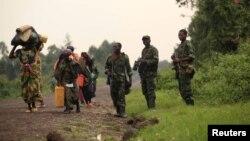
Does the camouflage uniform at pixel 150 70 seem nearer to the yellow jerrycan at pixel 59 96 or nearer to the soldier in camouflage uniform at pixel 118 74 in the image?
the soldier in camouflage uniform at pixel 118 74

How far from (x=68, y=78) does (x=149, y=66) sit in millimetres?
2507

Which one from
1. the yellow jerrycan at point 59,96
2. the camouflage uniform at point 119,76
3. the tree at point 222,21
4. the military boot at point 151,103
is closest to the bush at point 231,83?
the military boot at point 151,103

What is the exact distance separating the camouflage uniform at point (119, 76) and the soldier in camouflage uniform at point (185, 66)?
68.2 inches

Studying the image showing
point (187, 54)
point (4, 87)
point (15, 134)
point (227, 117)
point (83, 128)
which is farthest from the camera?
point (4, 87)

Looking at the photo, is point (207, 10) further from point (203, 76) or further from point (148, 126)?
point (148, 126)

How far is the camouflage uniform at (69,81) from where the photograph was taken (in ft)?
46.1

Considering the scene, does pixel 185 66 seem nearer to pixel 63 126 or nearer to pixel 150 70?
pixel 150 70

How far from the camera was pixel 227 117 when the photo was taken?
9.48m

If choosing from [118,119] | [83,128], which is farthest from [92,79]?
[83,128]

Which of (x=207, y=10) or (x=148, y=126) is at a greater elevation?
(x=207, y=10)

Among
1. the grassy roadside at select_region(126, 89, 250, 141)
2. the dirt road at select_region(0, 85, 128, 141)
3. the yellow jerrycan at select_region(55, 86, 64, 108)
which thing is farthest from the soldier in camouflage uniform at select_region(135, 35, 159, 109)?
the yellow jerrycan at select_region(55, 86, 64, 108)

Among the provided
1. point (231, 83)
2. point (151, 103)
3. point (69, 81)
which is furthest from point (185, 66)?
point (69, 81)

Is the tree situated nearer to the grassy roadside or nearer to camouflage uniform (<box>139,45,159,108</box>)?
camouflage uniform (<box>139,45,159,108</box>)

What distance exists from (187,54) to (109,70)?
2.59 metres
